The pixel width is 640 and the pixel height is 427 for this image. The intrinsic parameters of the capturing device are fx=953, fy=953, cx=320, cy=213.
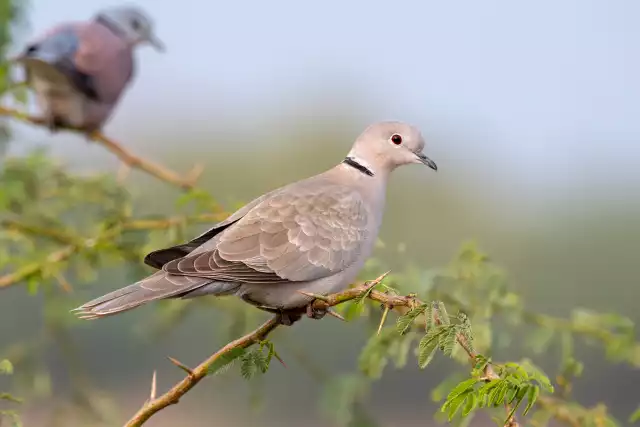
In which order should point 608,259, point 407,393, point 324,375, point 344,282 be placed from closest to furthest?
point 344,282 → point 324,375 → point 407,393 → point 608,259

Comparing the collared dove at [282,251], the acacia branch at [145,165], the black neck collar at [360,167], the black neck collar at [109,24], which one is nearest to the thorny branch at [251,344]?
the collared dove at [282,251]

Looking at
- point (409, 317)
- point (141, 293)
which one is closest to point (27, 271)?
point (141, 293)

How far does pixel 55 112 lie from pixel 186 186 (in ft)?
4.87

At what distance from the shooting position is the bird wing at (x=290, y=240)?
2322 mm

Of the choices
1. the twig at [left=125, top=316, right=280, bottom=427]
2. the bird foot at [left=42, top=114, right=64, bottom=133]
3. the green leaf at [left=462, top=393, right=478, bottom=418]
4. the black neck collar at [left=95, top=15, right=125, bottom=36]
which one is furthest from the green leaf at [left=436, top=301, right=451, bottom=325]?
the black neck collar at [left=95, top=15, right=125, bottom=36]

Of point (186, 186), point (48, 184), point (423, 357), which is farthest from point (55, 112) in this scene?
point (423, 357)

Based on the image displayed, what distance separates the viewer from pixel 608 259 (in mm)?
7242

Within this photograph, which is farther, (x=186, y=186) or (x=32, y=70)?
(x=32, y=70)

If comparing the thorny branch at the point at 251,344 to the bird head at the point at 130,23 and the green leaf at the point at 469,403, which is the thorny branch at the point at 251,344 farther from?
the bird head at the point at 130,23

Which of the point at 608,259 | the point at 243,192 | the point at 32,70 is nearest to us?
the point at 32,70

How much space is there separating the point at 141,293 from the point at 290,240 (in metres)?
0.45

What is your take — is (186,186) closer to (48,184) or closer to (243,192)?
(48,184)

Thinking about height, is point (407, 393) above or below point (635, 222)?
below

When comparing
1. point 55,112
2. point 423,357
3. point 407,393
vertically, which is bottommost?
point 407,393
